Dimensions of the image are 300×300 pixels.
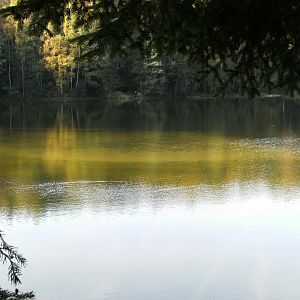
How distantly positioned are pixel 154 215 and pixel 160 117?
24346 millimetres

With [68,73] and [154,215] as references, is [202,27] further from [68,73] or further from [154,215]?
[68,73]

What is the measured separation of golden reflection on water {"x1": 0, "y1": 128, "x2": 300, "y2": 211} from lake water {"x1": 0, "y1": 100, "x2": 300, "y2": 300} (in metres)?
0.04

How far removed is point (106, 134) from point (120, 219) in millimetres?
15470

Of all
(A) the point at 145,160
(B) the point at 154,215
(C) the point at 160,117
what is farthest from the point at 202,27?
(C) the point at 160,117

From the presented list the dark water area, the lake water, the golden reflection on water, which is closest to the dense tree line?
the dark water area

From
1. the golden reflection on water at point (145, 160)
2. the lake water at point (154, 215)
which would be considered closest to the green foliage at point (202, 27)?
the lake water at point (154, 215)

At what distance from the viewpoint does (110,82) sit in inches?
2142

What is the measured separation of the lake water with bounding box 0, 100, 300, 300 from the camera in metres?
9.27

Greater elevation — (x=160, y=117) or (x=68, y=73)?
(x=68, y=73)

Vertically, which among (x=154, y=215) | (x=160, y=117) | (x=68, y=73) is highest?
(x=68, y=73)

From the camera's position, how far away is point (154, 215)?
1295 centimetres

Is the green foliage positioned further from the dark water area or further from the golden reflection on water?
the dark water area

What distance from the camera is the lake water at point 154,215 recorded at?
9266mm

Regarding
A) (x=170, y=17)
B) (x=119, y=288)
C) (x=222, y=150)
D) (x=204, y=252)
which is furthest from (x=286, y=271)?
(x=222, y=150)
